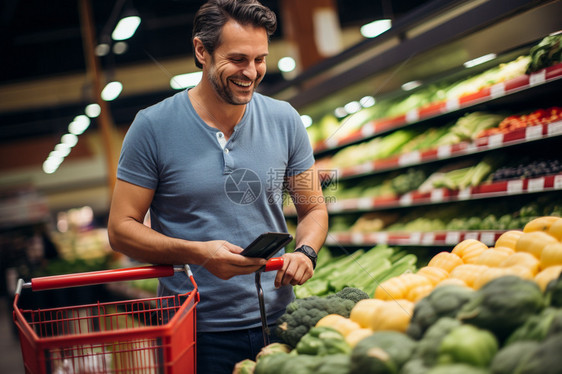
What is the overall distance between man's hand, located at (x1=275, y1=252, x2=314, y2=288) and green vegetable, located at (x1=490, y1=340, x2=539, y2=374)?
0.75m

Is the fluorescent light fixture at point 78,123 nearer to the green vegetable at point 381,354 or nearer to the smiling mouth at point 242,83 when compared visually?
the smiling mouth at point 242,83

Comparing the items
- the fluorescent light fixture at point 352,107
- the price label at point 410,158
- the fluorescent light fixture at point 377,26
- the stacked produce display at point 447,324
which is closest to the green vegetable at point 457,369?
the stacked produce display at point 447,324

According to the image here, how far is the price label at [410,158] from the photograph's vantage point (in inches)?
146

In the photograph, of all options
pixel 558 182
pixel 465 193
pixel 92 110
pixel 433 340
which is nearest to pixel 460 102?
pixel 465 193

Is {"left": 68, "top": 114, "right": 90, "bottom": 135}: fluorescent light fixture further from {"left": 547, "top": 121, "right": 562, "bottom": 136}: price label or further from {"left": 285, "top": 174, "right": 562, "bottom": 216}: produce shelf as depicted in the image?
{"left": 547, "top": 121, "right": 562, "bottom": 136}: price label

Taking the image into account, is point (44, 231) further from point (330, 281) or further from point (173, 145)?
point (173, 145)

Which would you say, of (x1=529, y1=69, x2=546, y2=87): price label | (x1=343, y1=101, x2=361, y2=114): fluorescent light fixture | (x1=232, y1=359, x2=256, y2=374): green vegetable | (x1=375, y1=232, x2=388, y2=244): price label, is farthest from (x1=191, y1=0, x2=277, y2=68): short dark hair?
(x1=343, y1=101, x2=361, y2=114): fluorescent light fixture

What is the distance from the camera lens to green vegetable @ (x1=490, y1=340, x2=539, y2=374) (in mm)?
883

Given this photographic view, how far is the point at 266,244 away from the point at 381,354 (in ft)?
1.58

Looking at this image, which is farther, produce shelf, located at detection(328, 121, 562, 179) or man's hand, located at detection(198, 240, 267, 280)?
produce shelf, located at detection(328, 121, 562, 179)

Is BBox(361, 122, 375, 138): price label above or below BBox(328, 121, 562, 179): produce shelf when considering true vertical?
above

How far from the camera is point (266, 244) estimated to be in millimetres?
1365

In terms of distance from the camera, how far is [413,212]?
13.8 feet

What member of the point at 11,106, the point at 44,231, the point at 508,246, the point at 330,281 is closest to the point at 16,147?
the point at 11,106
